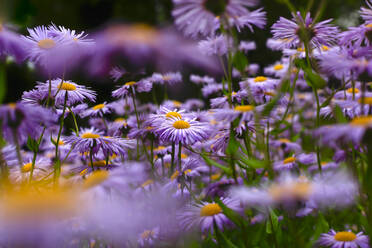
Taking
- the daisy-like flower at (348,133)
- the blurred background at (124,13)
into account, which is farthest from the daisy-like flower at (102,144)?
the blurred background at (124,13)

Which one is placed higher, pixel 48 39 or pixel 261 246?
pixel 48 39

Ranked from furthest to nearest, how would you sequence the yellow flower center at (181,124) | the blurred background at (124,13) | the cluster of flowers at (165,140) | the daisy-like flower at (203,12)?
the blurred background at (124,13)
the yellow flower center at (181,124)
the daisy-like flower at (203,12)
the cluster of flowers at (165,140)

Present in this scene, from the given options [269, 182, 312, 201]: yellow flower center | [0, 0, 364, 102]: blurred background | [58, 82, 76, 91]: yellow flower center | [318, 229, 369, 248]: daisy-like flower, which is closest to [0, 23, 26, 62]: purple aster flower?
[58, 82, 76, 91]: yellow flower center

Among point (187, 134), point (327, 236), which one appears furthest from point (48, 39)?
point (327, 236)

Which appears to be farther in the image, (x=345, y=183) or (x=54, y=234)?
(x=345, y=183)

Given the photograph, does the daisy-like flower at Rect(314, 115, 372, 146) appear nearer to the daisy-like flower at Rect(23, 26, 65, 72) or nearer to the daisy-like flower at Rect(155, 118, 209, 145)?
the daisy-like flower at Rect(155, 118, 209, 145)

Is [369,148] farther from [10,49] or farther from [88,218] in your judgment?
[10,49]

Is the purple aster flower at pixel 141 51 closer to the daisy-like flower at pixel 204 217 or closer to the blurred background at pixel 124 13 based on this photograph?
the daisy-like flower at pixel 204 217
